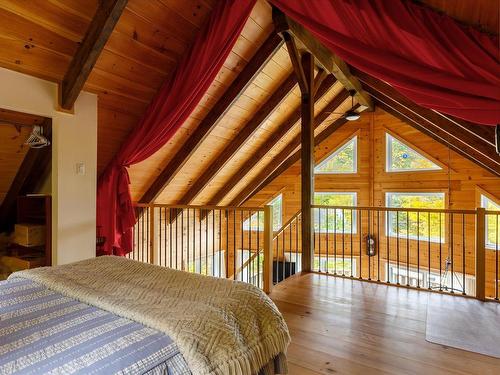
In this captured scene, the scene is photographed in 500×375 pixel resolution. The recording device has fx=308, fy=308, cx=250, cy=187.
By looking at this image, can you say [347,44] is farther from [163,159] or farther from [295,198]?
[295,198]

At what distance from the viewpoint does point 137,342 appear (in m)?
0.93

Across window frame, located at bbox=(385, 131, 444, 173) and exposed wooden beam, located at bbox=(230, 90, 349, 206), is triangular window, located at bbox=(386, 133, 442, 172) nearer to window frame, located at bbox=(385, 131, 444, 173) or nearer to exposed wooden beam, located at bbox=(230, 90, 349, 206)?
window frame, located at bbox=(385, 131, 444, 173)

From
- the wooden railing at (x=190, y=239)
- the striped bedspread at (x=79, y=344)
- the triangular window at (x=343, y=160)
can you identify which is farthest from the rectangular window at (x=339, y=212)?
the striped bedspread at (x=79, y=344)

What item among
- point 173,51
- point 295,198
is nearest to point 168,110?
point 173,51

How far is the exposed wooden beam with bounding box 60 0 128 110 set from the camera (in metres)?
2.21

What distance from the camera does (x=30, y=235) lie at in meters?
3.03

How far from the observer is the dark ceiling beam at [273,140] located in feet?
14.9

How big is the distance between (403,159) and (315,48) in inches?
138

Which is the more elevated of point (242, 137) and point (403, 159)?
point (242, 137)

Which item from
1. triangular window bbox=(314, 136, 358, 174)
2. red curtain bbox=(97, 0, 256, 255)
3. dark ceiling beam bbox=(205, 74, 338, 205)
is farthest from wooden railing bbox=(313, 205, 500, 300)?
red curtain bbox=(97, 0, 256, 255)

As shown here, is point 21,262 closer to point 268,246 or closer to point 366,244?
point 268,246

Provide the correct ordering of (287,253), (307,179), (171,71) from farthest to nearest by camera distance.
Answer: (287,253) < (307,179) < (171,71)

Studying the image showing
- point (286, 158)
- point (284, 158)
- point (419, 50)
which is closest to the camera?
point (419, 50)

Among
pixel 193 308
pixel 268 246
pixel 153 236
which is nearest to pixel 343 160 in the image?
pixel 268 246
